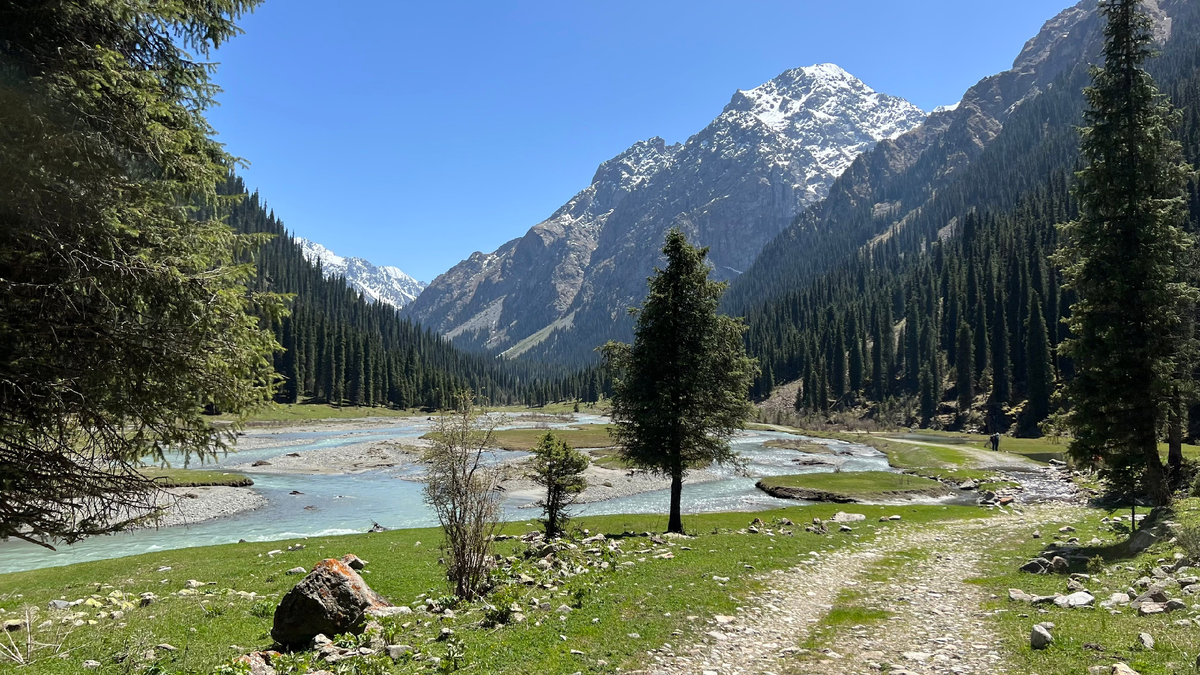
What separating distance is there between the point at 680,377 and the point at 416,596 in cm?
1342

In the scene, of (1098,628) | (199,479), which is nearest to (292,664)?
(1098,628)

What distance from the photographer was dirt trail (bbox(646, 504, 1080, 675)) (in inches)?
362

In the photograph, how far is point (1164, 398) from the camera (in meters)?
17.7

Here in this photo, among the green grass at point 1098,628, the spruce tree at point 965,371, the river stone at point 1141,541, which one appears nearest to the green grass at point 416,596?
the green grass at point 1098,628

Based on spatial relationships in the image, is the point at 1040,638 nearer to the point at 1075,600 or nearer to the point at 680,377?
the point at 1075,600

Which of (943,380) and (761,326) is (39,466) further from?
(761,326)

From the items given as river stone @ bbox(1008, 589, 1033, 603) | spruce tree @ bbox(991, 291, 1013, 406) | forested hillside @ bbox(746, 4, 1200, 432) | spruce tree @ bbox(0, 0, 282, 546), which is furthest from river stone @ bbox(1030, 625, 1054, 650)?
spruce tree @ bbox(991, 291, 1013, 406)

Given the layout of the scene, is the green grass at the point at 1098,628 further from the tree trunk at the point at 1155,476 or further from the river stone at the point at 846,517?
the river stone at the point at 846,517

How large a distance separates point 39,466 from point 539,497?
35540 mm

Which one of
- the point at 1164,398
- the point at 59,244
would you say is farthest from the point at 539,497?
the point at 59,244

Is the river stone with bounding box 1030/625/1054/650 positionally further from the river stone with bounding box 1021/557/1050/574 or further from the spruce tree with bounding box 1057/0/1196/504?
the spruce tree with bounding box 1057/0/1196/504

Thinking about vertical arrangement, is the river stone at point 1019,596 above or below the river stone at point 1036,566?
above

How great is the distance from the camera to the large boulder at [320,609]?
10.7m

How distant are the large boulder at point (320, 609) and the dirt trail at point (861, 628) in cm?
614
